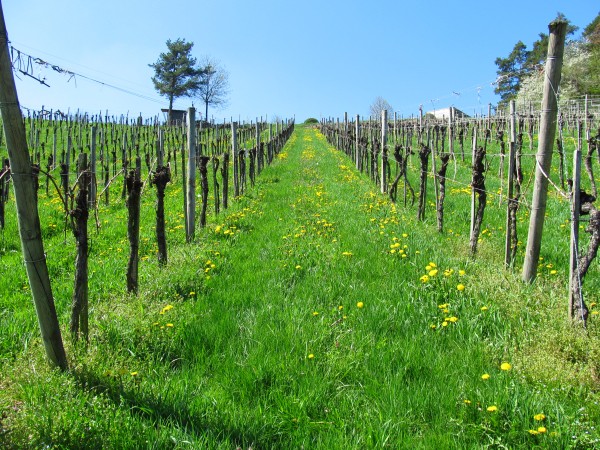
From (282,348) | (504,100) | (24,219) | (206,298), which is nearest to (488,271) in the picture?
(282,348)

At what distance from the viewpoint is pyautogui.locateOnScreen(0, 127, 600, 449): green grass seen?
2766mm

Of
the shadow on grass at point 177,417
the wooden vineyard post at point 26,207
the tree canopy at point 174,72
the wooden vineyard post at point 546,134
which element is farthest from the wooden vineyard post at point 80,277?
the tree canopy at point 174,72

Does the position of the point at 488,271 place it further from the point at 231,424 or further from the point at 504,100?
the point at 504,100

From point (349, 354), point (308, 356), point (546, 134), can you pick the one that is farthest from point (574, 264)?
point (308, 356)

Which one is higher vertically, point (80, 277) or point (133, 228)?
point (133, 228)

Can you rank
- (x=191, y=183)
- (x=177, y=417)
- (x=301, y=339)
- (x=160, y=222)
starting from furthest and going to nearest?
(x=191, y=183)
(x=160, y=222)
(x=301, y=339)
(x=177, y=417)

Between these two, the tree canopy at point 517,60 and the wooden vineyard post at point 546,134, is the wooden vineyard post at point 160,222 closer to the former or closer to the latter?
the wooden vineyard post at point 546,134

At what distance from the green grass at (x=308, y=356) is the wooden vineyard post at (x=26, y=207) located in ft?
0.97

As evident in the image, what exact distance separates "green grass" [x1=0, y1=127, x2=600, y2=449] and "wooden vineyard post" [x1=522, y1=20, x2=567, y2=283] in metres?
0.37

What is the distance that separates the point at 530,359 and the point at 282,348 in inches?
75.6

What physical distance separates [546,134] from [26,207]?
5004 mm

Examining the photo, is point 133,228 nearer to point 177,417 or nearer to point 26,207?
point 26,207

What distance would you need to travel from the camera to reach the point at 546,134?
498cm

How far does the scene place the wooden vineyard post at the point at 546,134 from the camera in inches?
188
